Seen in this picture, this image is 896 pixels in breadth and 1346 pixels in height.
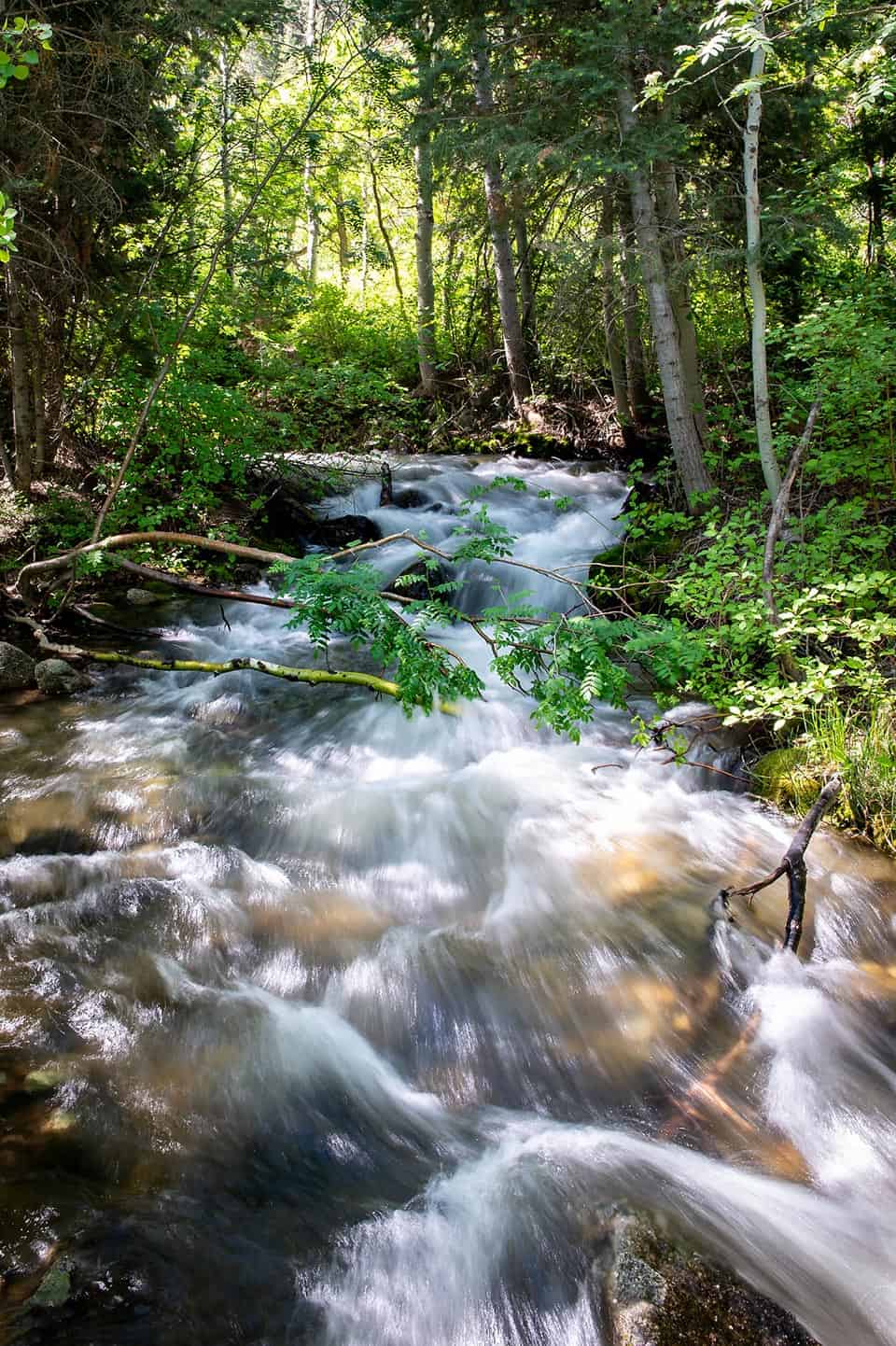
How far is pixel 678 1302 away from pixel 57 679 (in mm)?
6418

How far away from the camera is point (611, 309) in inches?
352

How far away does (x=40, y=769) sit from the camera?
Answer: 537 centimetres

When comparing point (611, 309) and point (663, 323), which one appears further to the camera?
point (611, 309)

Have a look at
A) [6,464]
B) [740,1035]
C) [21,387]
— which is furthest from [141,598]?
[740,1035]

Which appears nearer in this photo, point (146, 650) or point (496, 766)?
point (496, 766)

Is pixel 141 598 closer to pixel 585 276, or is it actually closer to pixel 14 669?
pixel 14 669

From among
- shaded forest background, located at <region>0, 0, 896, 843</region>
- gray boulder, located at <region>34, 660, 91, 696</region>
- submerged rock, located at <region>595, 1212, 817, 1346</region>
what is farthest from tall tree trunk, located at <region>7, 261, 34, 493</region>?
submerged rock, located at <region>595, 1212, 817, 1346</region>

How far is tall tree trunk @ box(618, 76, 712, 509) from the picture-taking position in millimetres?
6965

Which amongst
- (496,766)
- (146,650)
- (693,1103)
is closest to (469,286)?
(146,650)

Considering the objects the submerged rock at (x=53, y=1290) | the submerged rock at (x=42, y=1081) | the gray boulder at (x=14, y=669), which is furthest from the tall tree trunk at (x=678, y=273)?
the submerged rock at (x=53, y=1290)

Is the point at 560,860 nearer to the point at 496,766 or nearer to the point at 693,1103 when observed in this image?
the point at 496,766

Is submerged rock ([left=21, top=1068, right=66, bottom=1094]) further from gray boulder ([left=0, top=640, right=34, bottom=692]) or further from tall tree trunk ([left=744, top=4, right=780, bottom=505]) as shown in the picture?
tall tree trunk ([left=744, top=4, right=780, bottom=505])

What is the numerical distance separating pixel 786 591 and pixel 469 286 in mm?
13849

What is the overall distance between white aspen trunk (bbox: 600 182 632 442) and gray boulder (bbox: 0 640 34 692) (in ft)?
21.9
